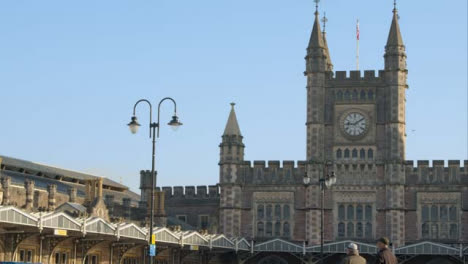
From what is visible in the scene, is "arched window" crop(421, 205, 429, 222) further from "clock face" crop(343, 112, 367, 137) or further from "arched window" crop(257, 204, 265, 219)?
"arched window" crop(257, 204, 265, 219)

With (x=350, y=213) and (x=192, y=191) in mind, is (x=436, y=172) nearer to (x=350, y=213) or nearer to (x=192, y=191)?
(x=350, y=213)

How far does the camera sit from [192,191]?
276 feet

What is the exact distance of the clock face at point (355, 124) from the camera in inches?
3024

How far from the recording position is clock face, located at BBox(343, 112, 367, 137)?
3024 inches

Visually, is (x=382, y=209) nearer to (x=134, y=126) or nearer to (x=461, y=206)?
(x=461, y=206)

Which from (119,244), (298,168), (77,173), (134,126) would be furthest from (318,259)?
(134,126)

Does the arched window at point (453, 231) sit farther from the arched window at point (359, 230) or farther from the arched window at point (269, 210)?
the arched window at point (269, 210)

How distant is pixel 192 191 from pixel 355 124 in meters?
17.2

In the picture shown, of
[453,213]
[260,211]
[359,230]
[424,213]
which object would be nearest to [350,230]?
[359,230]

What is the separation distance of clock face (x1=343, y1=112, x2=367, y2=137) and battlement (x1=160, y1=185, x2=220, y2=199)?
14052 mm

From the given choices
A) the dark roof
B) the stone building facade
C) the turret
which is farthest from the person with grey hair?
the turret

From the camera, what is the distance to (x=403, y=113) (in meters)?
76.6

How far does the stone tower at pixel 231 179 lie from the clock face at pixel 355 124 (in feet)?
30.6

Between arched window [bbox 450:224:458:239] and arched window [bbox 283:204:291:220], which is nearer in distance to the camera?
arched window [bbox 450:224:458:239]
